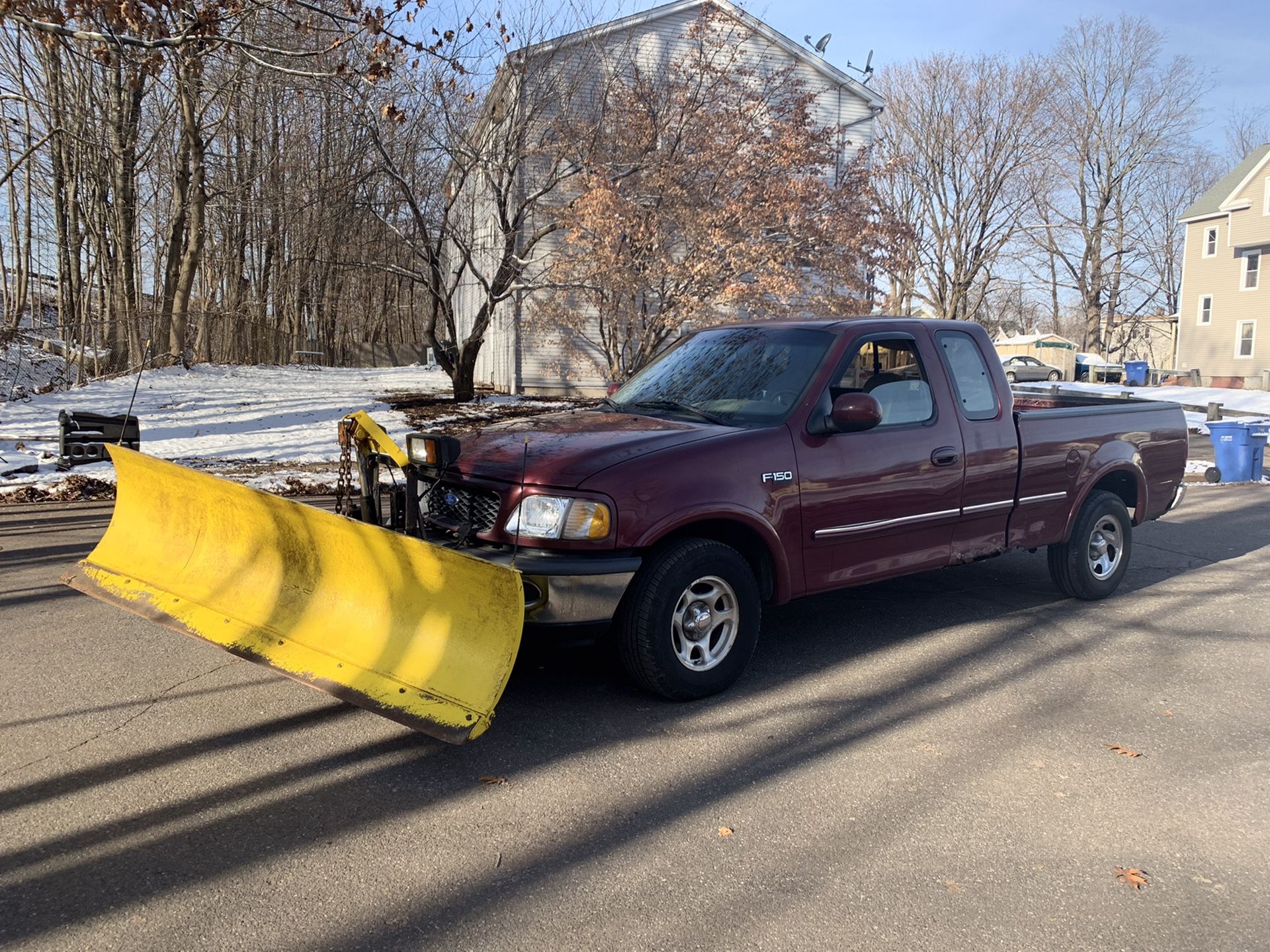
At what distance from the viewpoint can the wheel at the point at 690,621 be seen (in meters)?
4.37

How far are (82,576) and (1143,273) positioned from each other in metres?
72.2

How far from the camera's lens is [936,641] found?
5871 millimetres

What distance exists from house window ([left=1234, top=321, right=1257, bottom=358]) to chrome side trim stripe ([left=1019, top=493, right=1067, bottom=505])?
4089 cm

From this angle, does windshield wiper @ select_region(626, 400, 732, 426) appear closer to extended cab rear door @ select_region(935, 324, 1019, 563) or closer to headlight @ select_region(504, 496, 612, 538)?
headlight @ select_region(504, 496, 612, 538)

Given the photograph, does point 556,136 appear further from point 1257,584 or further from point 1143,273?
point 1143,273

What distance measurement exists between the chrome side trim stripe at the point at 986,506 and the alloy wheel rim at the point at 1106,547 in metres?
1.11

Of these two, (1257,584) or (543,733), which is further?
(1257,584)

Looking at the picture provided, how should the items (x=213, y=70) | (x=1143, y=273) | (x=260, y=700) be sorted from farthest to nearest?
(x=1143, y=273)
(x=213, y=70)
(x=260, y=700)

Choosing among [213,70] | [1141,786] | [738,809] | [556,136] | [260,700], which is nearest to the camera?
[738,809]

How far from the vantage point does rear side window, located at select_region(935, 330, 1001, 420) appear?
5.86 m

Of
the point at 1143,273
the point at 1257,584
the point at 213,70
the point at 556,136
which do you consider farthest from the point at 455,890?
the point at 1143,273

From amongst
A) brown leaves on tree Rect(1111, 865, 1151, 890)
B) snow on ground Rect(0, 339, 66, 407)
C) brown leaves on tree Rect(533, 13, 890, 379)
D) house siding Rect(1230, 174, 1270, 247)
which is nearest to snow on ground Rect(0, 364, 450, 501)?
snow on ground Rect(0, 339, 66, 407)

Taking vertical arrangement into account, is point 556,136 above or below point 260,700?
above

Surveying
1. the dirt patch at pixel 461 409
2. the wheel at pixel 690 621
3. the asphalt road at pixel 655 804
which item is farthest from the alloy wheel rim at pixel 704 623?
the dirt patch at pixel 461 409
